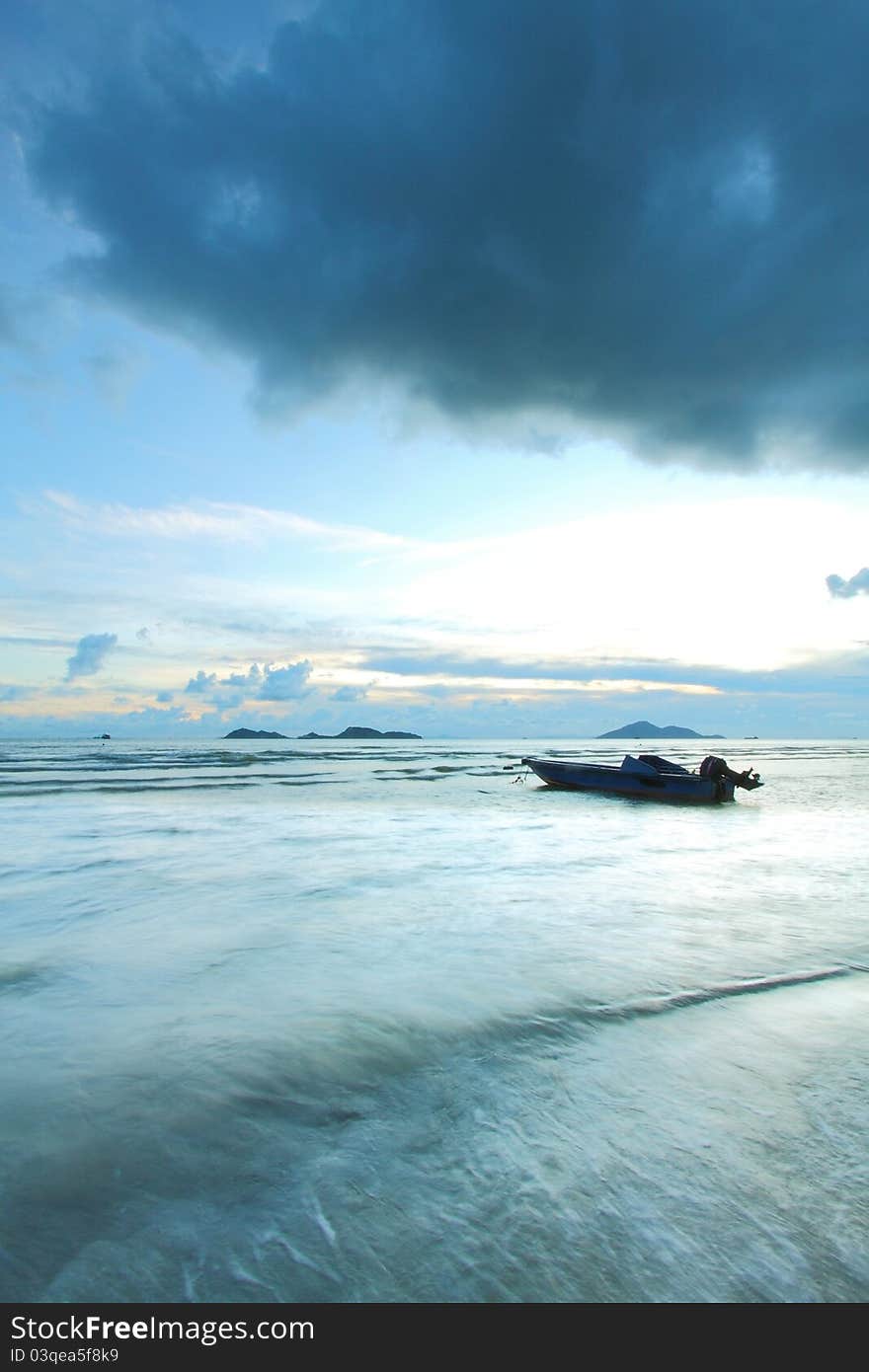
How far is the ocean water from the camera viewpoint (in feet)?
8.66

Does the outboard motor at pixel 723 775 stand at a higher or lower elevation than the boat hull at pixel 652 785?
higher

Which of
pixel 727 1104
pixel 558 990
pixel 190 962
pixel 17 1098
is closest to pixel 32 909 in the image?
pixel 190 962

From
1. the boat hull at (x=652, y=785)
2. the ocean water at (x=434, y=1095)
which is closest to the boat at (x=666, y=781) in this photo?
the boat hull at (x=652, y=785)

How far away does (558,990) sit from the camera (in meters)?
5.88

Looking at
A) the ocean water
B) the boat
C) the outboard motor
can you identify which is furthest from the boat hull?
the ocean water

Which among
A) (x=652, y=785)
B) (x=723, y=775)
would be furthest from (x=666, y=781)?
(x=723, y=775)

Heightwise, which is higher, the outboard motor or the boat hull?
the outboard motor

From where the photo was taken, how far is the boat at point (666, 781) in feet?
94.2

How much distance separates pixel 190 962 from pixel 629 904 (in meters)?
5.81

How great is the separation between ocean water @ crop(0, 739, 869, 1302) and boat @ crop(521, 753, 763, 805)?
19172 millimetres

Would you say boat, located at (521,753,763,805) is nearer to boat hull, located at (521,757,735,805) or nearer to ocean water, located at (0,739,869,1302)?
boat hull, located at (521,757,735,805)

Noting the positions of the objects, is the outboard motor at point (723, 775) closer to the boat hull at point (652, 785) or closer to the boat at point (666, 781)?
the boat at point (666, 781)
